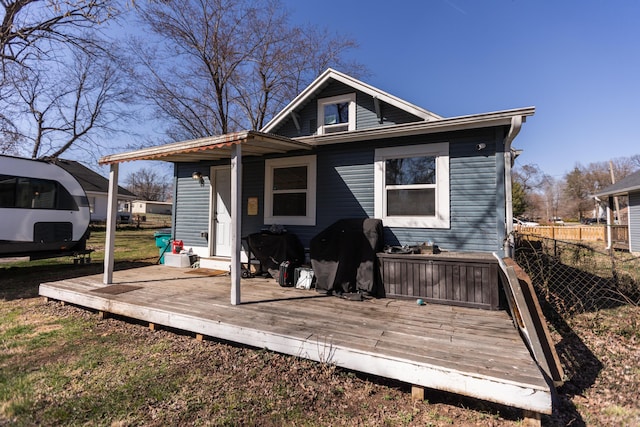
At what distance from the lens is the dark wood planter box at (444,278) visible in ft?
13.0

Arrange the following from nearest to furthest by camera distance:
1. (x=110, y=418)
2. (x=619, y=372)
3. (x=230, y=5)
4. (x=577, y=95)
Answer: (x=110, y=418), (x=619, y=372), (x=577, y=95), (x=230, y=5)

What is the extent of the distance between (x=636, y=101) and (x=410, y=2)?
12300 millimetres

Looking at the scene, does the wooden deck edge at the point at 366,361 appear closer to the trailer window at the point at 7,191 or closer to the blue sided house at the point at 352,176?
the blue sided house at the point at 352,176

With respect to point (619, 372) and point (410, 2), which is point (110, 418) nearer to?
point (619, 372)

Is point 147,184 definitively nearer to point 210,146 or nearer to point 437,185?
point 210,146

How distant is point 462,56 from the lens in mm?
8961

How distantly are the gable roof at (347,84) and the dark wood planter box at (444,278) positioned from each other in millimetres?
3340

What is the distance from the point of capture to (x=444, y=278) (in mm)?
4180

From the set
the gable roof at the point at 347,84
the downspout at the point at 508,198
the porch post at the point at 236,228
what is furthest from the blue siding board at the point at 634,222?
the porch post at the point at 236,228

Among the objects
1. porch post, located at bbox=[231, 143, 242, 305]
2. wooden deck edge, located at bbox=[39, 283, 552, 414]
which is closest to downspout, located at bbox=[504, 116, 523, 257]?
wooden deck edge, located at bbox=[39, 283, 552, 414]

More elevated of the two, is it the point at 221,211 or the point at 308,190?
the point at 308,190

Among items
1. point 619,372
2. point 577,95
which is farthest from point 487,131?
point 577,95

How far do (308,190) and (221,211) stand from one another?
2.37 meters

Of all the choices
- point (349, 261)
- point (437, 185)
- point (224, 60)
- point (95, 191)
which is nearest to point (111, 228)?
point (349, 261)
